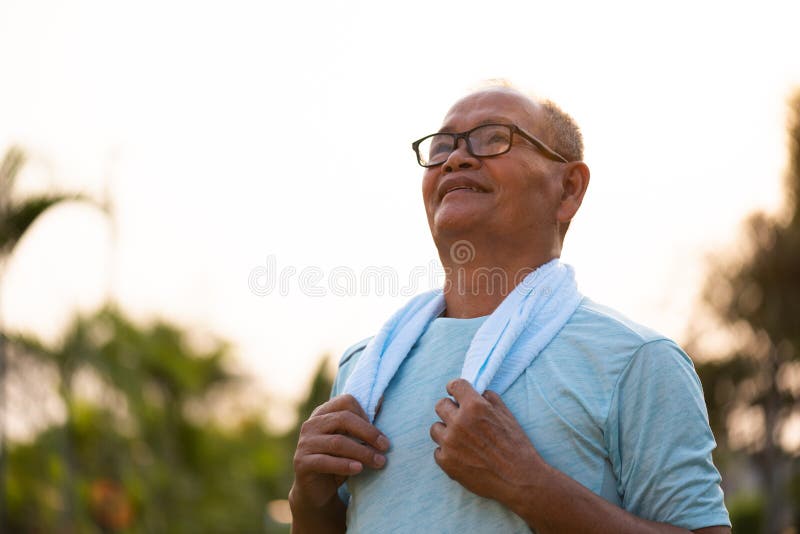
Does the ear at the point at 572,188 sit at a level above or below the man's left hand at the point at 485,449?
above

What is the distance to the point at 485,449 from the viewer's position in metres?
2.08

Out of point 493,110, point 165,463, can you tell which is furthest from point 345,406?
point 165,463

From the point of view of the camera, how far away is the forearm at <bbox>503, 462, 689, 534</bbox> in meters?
2.00

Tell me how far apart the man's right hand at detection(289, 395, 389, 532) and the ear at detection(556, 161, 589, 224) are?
82 cm

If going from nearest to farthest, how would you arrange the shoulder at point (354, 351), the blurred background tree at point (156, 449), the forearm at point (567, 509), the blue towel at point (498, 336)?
the forearm at point (567, 509) < the blue towel at point (498, 336) < the shoulder at point (354, 351) < the blurred background tree at point (156, 449)

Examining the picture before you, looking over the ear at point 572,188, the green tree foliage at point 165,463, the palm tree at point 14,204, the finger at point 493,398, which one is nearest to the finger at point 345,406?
the finger at point 493,398

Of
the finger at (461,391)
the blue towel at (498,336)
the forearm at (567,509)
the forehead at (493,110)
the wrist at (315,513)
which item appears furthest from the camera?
the forehead at (493,110)

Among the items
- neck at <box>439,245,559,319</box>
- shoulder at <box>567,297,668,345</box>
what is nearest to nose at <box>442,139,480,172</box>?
neck at <box>439,245,559,319</box>

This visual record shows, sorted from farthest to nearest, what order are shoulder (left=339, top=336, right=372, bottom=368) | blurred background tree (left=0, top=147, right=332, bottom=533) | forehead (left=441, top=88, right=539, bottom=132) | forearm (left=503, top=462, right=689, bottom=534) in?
blurred background tree (left=0, top=147, right=332, bottom=533)
shoulder (left=339, top=336, right=372, bottom=368)
forehead (left=441, top=88, right=539, bottom=132)
forearm (left=503, top=462, right=689, bottom=534)

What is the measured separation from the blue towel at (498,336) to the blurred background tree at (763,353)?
1492 centimetres

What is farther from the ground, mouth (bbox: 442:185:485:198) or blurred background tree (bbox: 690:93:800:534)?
mouth (bbox: 442:185:485:198)

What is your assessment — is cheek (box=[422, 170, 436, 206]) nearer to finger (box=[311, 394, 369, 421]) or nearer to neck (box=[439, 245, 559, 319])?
neck (box=[439, 245, 559, 319])

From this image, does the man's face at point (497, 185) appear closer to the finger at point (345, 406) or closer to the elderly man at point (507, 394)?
the elderly man at point (507, 394)

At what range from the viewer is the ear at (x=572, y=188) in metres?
2.66
